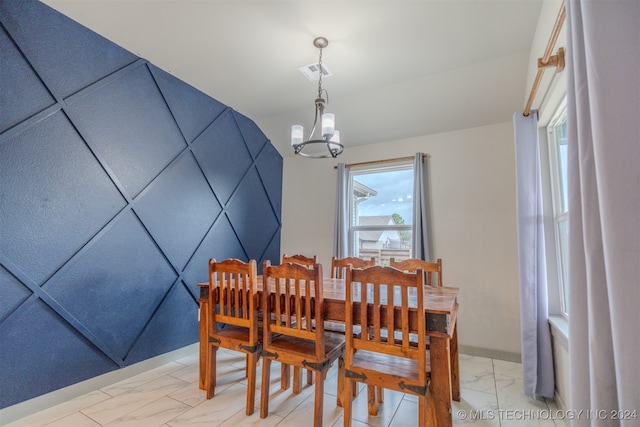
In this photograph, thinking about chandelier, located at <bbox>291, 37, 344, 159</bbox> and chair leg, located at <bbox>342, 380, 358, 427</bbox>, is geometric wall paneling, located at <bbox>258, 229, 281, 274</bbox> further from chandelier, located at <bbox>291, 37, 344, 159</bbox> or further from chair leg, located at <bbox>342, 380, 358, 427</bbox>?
chair leg, located at <bbox>342, 380, 358, 427</bbox>

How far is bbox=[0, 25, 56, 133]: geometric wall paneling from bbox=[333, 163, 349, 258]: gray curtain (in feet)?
9.59

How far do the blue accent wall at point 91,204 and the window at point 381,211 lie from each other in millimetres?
1863

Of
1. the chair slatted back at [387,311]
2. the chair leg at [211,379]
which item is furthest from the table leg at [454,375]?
the chair leg at [211,379]

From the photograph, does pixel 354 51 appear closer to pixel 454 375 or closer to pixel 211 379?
pixel 454 375

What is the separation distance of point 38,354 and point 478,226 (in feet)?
13.1

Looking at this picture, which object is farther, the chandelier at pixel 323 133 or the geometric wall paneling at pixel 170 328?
the geometric wall paneling at pixel 170 328

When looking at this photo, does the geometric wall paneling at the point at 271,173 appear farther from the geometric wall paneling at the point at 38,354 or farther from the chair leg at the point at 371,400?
the chair leg at the point at 371,400

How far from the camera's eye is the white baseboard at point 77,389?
184cm

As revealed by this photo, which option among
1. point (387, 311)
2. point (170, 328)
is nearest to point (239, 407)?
point (170, 328)

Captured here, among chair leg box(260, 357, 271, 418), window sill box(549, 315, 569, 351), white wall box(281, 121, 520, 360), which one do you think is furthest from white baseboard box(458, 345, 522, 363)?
chair leg box(260, 357, 271, 418)

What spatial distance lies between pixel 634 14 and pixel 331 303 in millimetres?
1736

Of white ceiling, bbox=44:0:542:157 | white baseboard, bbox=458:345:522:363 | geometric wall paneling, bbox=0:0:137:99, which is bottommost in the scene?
white baseboard, bbox=458:345:522:363

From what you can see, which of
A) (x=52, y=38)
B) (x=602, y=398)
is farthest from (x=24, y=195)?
(x=602, y=398)

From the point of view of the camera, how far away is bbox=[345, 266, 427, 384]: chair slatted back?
59.8 inches
